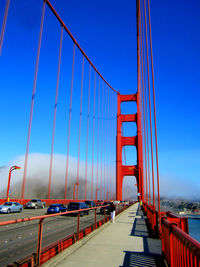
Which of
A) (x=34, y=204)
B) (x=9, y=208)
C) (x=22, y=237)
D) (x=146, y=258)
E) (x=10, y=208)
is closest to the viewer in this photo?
(x=22, y=237)

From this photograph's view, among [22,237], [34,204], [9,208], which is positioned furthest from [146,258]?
[34,204]

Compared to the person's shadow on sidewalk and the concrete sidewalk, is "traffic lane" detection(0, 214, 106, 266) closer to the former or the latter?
the concrete sidewalk

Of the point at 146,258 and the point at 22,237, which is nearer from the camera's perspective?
the point at 22,237

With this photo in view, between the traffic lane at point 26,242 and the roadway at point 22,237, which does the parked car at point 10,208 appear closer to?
the traffic lane at point 26,242

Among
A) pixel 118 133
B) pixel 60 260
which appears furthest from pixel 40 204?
pixel 60 260

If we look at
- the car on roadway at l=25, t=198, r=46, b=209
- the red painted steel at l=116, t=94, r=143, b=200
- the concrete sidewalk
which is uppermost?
the red painted steel at l=116, t=94, r=143, b=200

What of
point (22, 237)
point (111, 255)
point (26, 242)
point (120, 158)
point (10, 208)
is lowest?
point (10, 208)

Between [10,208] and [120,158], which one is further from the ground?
[120,158]

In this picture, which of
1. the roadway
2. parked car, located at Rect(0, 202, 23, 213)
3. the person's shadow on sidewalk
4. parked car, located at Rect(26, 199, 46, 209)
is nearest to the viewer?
the roadway

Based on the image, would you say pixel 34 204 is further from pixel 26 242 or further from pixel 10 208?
pixel 26 242

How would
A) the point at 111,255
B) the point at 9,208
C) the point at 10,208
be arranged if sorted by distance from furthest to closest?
the point at 10,208 < the point at 9,208 < the point at 111,255

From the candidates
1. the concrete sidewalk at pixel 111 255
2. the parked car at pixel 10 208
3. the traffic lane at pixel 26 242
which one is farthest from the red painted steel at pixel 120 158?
the traffic lane at pixel 26 242

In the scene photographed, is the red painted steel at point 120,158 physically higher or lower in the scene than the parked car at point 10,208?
higher

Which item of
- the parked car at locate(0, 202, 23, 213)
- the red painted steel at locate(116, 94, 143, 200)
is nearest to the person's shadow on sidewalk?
the parked car at locate(0, 202, 23, 213)
